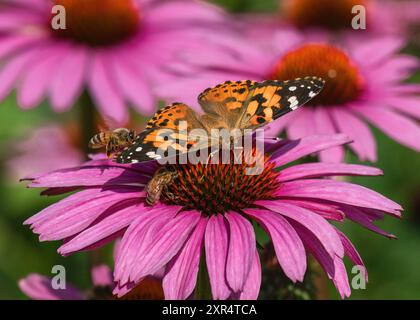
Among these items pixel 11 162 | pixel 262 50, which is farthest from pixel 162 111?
pixel 11 162

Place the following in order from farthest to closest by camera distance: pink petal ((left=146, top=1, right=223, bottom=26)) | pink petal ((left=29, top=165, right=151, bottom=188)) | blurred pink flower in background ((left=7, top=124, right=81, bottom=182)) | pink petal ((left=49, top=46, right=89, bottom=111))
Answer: blurred pink flower in background ((left=7, top=124, right=81, bottom=182))
pink petal ((left=146, top=1, right=223, bottom=26))
pink petal ((left=49, top=46, right=89, bottom=111))
pink petal ((left=29, top=165, right=151, bottom=188))

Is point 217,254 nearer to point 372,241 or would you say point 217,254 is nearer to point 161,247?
point 161,247

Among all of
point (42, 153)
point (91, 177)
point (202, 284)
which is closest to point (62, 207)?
point (91, 177)

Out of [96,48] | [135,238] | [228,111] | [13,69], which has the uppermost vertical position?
[96,48]

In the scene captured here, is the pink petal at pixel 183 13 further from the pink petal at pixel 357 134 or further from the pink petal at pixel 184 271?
the pink petal at pixel 184 271

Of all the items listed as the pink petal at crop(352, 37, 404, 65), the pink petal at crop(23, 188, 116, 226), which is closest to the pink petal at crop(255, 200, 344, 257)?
the pink petal at crop(23, 188, 116, 226)

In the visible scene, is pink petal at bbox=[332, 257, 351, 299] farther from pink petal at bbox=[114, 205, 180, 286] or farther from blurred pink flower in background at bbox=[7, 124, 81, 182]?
blurred pink flower in background at bbox=[7, 124, 81, 182]
